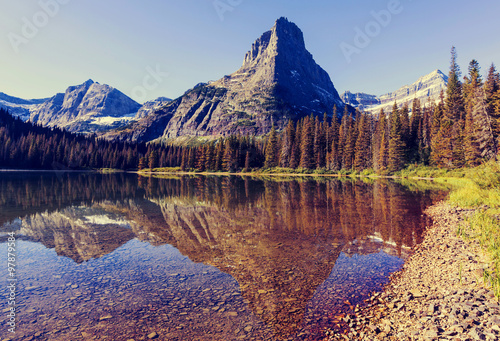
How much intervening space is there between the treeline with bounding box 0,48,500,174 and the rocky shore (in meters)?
51.8

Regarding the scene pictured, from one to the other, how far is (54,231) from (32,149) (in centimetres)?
16389

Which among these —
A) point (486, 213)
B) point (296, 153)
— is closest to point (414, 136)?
point (296, 153)

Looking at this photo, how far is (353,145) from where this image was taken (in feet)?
328

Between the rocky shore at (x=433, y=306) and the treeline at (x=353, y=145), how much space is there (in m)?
51.8

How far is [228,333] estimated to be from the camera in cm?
682

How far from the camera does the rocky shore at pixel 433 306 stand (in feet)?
18.6

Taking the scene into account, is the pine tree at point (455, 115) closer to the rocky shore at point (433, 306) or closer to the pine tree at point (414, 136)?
the pine tree at point (414, 136)

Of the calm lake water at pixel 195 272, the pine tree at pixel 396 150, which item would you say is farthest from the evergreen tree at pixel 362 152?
the calm lake water at pixel 195 272

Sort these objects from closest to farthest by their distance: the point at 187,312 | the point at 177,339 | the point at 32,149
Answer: the point at 177,339
the point at 187,312
the point at 32,149

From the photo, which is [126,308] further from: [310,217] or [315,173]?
[315,173]

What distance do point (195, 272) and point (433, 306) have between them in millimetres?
8640

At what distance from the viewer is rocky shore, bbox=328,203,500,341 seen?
18.6 feet

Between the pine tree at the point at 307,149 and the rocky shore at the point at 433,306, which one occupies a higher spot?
the pine tree at the point at 307,149

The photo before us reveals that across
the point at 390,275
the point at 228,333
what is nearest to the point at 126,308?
the point at 228,333
